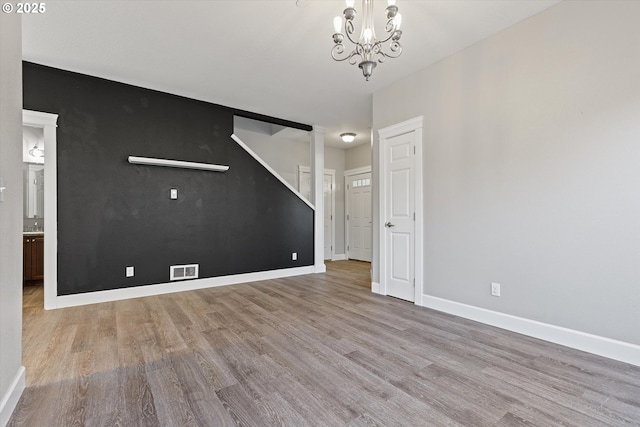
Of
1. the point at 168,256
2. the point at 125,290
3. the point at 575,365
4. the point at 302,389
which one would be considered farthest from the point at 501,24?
the point at 125,290

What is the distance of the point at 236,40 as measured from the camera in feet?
9.61

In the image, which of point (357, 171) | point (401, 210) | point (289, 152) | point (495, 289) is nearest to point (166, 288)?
point (401, 210)

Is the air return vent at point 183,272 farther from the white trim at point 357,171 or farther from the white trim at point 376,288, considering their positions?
the white trim at point 357,171

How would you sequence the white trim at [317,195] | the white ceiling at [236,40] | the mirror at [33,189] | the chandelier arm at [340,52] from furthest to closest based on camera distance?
the white trim at [317,195]
the mirror at [33,189]
the white ceiling at [236,40]
the chandelier arm at [340,52]

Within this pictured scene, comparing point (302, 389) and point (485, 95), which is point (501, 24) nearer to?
point (485, 95)

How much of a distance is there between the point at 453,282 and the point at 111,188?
14.3ft

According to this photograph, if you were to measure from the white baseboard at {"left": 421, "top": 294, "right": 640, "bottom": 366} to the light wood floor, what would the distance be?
0.29 ft

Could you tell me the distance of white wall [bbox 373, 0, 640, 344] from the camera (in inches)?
84.0

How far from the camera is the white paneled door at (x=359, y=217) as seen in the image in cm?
704

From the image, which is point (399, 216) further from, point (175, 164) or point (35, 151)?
point (35, 151)

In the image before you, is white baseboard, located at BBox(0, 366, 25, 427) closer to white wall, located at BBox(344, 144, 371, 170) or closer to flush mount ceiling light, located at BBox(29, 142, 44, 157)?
flush mount ceiling light, located at BBox(29, 142, 44, 157)

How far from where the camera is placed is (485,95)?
2908 millimetres

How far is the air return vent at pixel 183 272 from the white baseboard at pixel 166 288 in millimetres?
71

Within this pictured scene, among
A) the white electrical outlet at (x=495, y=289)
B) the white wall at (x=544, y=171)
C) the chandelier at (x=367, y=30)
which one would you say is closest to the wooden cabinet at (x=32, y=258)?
the chandelier at (x=367, y=30)
